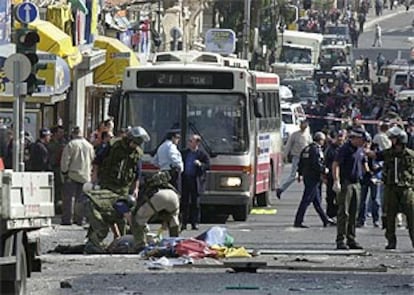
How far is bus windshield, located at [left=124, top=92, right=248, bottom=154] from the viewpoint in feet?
94.3

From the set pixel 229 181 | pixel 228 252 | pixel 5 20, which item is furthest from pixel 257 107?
pixel 228 252

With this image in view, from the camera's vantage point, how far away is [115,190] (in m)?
22.5

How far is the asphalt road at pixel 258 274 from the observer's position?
18.0m

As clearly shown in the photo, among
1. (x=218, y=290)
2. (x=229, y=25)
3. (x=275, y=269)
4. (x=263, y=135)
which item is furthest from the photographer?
(x=229, y=25)

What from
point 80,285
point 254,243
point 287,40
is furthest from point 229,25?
point 80,285

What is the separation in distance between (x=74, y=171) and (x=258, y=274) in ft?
32.1

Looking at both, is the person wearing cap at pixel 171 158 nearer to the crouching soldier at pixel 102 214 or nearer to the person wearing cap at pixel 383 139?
the crouching soldier at pixel 102 214

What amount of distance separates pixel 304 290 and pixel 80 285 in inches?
96.4

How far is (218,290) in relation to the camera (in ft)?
58.4

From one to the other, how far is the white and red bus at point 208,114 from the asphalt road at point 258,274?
367 centimetres

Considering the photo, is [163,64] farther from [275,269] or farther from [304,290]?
[304,290]

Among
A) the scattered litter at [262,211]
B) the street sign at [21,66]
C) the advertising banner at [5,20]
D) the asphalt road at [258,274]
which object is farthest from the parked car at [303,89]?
the asphalt road at [258,274]

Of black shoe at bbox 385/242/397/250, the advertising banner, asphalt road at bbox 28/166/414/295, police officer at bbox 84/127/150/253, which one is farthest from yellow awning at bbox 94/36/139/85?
police officer at bbox 84/127/150/253

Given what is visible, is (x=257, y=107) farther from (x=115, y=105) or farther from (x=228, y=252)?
(x=228, y=252)
